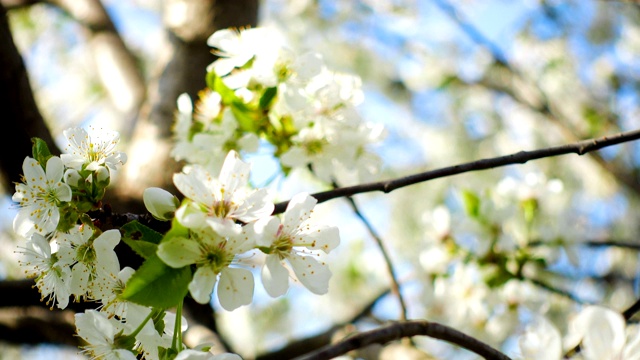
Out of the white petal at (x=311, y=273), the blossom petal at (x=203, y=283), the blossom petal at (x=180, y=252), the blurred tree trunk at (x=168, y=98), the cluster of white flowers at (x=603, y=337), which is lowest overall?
the blurred tree trunk at (x=168, y=98)

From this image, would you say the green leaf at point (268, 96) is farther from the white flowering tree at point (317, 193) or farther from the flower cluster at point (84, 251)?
the flower cluster at point (84, 251)

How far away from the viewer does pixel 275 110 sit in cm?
117

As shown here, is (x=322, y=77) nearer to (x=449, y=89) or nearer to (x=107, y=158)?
(x=107, y=158)

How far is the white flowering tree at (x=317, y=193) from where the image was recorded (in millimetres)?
695

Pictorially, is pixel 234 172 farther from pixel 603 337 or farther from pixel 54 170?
pixel 603 337

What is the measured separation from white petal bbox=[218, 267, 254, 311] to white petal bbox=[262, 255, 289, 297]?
21 millimetres

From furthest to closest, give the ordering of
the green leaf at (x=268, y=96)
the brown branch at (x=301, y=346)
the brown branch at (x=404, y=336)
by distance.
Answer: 1. the brown branch at (x=301, y=346)
2. the green leaf at (x=268, y=96)
3. the brown branch at (x=404, y=336)

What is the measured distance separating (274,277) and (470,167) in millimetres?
257

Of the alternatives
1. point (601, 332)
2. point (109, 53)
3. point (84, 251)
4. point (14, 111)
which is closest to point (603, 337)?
point (601, 332)

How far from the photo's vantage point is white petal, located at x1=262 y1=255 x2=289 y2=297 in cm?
72

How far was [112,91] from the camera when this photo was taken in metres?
2.43

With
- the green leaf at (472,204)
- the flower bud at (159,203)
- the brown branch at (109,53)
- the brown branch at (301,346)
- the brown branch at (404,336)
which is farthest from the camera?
the brown branch at (109,53)

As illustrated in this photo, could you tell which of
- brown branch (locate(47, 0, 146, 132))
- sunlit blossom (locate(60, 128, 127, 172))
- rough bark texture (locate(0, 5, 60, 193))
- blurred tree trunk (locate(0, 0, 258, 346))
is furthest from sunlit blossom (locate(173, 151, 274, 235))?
brown branch (locate(47, 0, 146, 132))

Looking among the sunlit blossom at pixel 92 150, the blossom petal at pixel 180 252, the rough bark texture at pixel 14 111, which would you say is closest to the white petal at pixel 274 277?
the blossom petal at pixel 180 252
